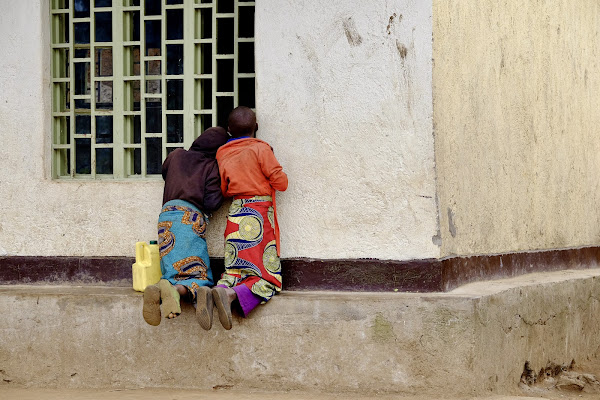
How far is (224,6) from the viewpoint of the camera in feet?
17.4

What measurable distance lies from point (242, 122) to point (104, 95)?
1.07 metres

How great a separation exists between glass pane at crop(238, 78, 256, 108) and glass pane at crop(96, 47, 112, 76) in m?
0.88

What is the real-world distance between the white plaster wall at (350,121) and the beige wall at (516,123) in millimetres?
140

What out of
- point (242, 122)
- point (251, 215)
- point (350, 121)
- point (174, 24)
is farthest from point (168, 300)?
point (174, 24)

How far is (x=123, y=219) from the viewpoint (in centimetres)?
523

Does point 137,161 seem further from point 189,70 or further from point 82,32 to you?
point 82,32

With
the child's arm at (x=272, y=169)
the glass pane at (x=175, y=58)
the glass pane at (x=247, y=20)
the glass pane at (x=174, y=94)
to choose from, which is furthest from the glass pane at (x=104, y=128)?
the child's arm at (x=272, y=169)

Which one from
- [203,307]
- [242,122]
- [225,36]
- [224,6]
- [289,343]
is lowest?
[289,343]

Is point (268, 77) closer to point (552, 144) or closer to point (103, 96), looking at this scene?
point (103, 96)

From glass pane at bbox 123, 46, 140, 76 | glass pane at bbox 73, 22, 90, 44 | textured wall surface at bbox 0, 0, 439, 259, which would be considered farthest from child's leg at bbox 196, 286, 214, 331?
glass pane at bbox 73, 22, 90, 44

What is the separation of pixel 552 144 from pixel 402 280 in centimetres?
236

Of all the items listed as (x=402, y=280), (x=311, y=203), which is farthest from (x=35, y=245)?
(x=402, y=280)

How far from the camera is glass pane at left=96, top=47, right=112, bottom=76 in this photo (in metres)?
5.44

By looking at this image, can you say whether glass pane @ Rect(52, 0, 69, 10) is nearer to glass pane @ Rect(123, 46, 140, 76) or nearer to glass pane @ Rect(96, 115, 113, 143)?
glass pane @ Rect(123, 46, 140, 76)
